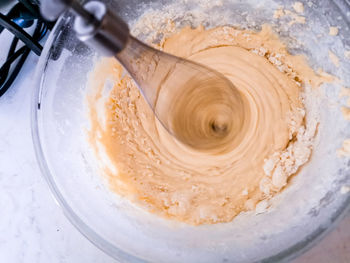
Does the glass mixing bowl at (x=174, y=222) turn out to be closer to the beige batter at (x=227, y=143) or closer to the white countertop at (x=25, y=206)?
the beige batter at (x=227, y=143)

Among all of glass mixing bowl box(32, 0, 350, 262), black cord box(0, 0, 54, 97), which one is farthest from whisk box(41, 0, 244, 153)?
black cord box(0, 0, 54, 97)

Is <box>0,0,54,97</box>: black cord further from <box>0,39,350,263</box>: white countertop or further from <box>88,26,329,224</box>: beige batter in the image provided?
<box>88,26,329,224</box>: beige batter

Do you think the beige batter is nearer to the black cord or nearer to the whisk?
the whisk

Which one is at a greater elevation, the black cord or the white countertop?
the black cord

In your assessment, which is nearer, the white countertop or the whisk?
the whisk

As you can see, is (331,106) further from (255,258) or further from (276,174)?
(255,258)

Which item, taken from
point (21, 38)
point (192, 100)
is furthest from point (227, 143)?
point (21, 38)

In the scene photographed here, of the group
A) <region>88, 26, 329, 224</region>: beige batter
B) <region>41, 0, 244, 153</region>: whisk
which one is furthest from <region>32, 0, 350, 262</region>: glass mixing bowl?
<region>41, 0, 244, 153</region>: whisk
